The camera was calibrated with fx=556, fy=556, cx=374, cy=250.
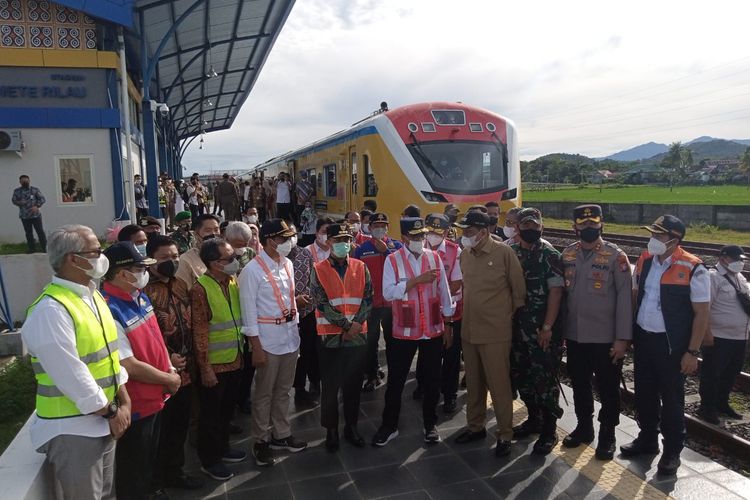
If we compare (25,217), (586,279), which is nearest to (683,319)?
(586,279)

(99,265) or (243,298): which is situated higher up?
(99,265)

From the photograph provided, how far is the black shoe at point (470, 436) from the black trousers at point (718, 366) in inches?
97.7

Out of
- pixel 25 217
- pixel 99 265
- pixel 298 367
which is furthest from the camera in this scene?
pixel 25 217

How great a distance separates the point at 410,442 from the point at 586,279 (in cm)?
196

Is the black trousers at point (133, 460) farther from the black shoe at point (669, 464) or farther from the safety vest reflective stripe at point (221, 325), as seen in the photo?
the black shoe at point (669, 464)

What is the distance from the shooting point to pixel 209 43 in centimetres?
1675

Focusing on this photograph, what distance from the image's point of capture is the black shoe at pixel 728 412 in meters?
5.52

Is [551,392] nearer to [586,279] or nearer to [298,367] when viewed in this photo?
[586,279]

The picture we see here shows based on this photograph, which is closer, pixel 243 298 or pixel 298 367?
pixel 243 298

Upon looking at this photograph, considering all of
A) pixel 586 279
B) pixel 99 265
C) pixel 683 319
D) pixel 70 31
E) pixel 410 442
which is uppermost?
pixel 70 31

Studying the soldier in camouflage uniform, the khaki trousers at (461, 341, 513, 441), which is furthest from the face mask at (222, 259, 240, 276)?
the soldier in camouflage uniform

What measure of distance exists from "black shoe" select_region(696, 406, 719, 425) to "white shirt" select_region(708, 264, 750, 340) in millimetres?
724

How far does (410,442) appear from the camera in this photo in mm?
4656

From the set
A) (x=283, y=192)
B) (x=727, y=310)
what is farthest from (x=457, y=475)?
(x=283, y=192)
